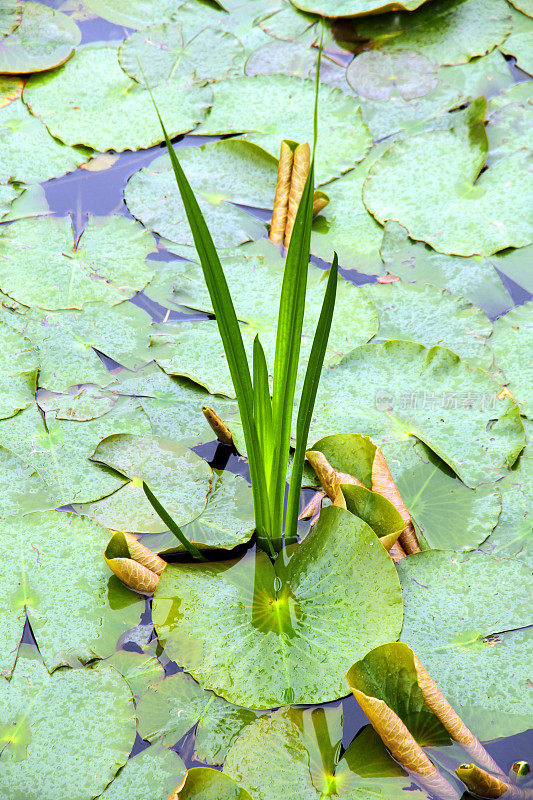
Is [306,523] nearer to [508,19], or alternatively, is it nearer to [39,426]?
[39,426]

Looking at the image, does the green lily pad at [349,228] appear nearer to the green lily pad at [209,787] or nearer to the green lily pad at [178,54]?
the green lily pad at [178,54]

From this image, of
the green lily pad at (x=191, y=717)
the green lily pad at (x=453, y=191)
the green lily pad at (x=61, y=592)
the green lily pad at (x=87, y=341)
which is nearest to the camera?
the green lily pad at (x=191, y=717)

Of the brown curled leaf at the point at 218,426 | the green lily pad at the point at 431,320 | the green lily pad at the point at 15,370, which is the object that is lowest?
the green lily pad at the point at 15,370

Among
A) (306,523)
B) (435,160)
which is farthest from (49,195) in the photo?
(306,523)

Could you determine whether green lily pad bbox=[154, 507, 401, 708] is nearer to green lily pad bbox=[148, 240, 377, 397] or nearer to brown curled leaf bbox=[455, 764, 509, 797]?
brown curled leaf bbox=[455, 764, 509, 797]

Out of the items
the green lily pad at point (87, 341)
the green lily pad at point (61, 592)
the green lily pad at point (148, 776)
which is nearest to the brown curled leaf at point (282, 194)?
the green lily pad at point (87, 341)

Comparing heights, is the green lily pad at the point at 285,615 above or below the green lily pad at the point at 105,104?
below
